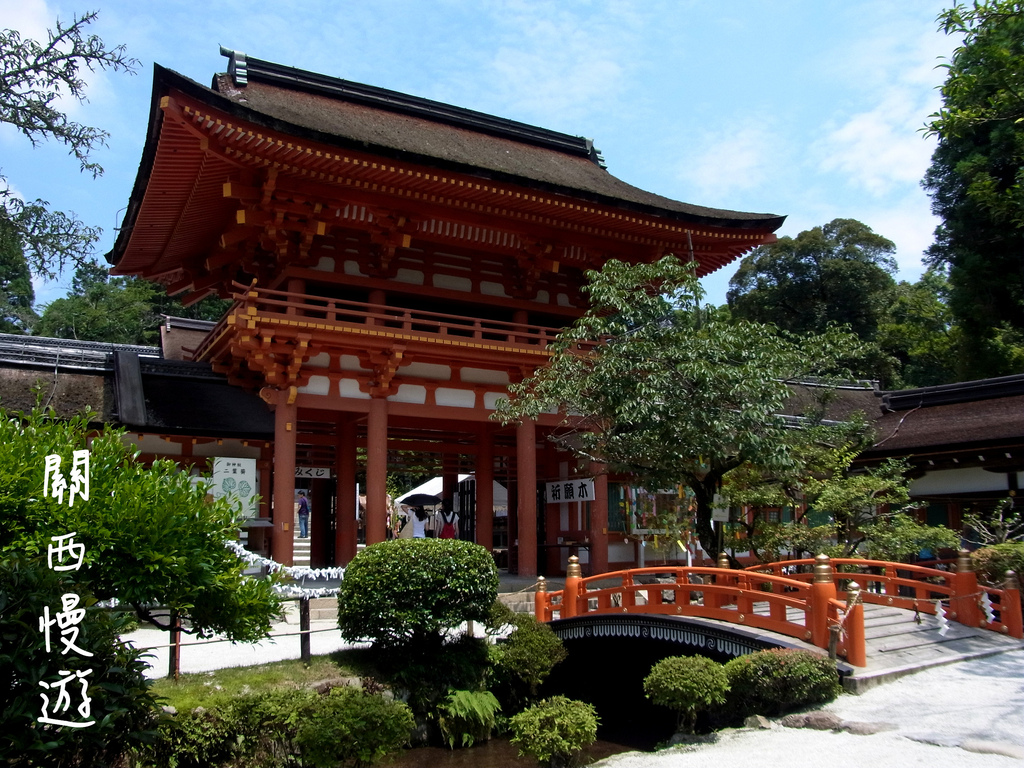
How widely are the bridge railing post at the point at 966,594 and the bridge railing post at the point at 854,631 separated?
10.4 feet

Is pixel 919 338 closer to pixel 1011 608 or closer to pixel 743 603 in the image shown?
pixel 1011 608

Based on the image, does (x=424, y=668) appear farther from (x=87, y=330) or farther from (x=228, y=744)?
(x=87, y=330)

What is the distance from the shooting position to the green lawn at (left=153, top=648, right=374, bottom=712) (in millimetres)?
8242

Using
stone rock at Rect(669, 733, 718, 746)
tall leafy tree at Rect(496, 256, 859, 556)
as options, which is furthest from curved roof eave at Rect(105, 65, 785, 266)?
stone rock at Rect(669, 733, 718, 746)

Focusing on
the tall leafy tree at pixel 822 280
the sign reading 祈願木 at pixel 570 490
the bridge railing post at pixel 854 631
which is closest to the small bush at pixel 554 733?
the bridge railing post at pixel 854 631

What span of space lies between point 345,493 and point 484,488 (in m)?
3.14

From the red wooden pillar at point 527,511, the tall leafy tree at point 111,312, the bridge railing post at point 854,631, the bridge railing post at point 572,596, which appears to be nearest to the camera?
the bridge railing post at point 854,631

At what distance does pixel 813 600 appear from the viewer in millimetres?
9406

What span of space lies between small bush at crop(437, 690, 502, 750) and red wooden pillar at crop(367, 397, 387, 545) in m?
4.86

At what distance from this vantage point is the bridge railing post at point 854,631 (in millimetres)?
9102

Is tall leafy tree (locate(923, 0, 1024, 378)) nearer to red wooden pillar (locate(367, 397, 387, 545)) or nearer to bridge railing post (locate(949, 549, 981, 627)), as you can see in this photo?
bridge railing post (locate(949, 549, 981, 627))

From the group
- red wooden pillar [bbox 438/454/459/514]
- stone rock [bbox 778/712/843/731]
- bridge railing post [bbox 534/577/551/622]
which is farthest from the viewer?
red wooden pillar [bbox 438/454/459/514]

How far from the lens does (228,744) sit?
802 cm

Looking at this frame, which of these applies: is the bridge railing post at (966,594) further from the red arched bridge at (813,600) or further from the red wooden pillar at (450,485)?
the red wooden pillar at (450,485)
